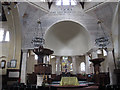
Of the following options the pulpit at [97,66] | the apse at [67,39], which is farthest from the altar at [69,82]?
the apse at [67,39]

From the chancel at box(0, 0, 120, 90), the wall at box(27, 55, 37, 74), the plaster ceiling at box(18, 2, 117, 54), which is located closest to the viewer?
the chancel at box(0, 0, 120, 90)

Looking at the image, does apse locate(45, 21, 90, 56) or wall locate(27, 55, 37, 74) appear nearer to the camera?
apse locate(45, 21, 90, 56)

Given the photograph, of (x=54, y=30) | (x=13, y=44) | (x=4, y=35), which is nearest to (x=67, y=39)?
(x=54, y=30)

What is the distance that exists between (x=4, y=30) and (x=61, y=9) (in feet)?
27.8

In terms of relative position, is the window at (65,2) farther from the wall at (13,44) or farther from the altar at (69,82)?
the altar at (69,82)

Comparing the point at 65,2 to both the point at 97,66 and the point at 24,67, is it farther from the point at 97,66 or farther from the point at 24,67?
the point at 24,67

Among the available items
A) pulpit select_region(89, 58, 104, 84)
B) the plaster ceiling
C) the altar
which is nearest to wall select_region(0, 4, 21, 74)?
the plaster ceiling

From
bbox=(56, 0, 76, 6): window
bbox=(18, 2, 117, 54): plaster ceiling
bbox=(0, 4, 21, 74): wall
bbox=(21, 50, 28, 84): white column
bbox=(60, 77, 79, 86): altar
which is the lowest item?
bbox=(60, 77, 79, 86): altar

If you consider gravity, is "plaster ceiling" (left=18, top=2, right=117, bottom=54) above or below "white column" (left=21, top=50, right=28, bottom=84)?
above

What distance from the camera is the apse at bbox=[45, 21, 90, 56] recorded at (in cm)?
1786

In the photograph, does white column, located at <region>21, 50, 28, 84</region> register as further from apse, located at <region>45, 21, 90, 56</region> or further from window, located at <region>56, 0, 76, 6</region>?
window, located at <region>56, 0, 76, 6</region>

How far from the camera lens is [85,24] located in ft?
53.7

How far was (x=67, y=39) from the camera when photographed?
801 inches

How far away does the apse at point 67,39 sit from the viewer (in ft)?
58.6
